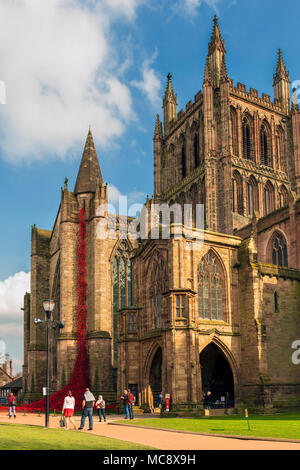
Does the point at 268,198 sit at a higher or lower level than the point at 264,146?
lower

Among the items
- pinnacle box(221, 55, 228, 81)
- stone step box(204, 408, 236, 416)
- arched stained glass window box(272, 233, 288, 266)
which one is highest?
pinnacle box(221, 55, 228, 81)

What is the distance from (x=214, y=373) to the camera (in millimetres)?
37281

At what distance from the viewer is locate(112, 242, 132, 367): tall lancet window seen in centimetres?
4679

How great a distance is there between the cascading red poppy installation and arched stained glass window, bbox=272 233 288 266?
17227mm

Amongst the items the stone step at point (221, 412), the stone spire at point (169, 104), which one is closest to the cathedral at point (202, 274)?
the stone step at point (221, 412)

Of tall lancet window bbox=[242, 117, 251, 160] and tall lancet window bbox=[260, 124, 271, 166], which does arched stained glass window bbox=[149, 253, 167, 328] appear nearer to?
tall lancet window bbox=[242, 117, 251, 160]

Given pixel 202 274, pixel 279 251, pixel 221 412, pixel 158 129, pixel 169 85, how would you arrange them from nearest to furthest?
pixel 221 412 < pixel 202 274 < pixel 279 251 < pixel 158 129 < pixel 169 85

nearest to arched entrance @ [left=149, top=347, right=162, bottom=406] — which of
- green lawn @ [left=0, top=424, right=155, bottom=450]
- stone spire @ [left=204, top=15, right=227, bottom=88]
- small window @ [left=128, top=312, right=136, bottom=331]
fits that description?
small window @ [left=128, top=312, right=136, bottom=331]

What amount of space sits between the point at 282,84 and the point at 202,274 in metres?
47.4

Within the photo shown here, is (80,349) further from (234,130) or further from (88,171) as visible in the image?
(234,130)

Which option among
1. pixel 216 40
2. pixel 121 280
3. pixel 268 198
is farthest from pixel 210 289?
pixel 216 40

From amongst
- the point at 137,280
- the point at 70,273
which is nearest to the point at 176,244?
the point at 137,280

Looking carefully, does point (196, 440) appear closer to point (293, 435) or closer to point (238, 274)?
point (293, 435)
